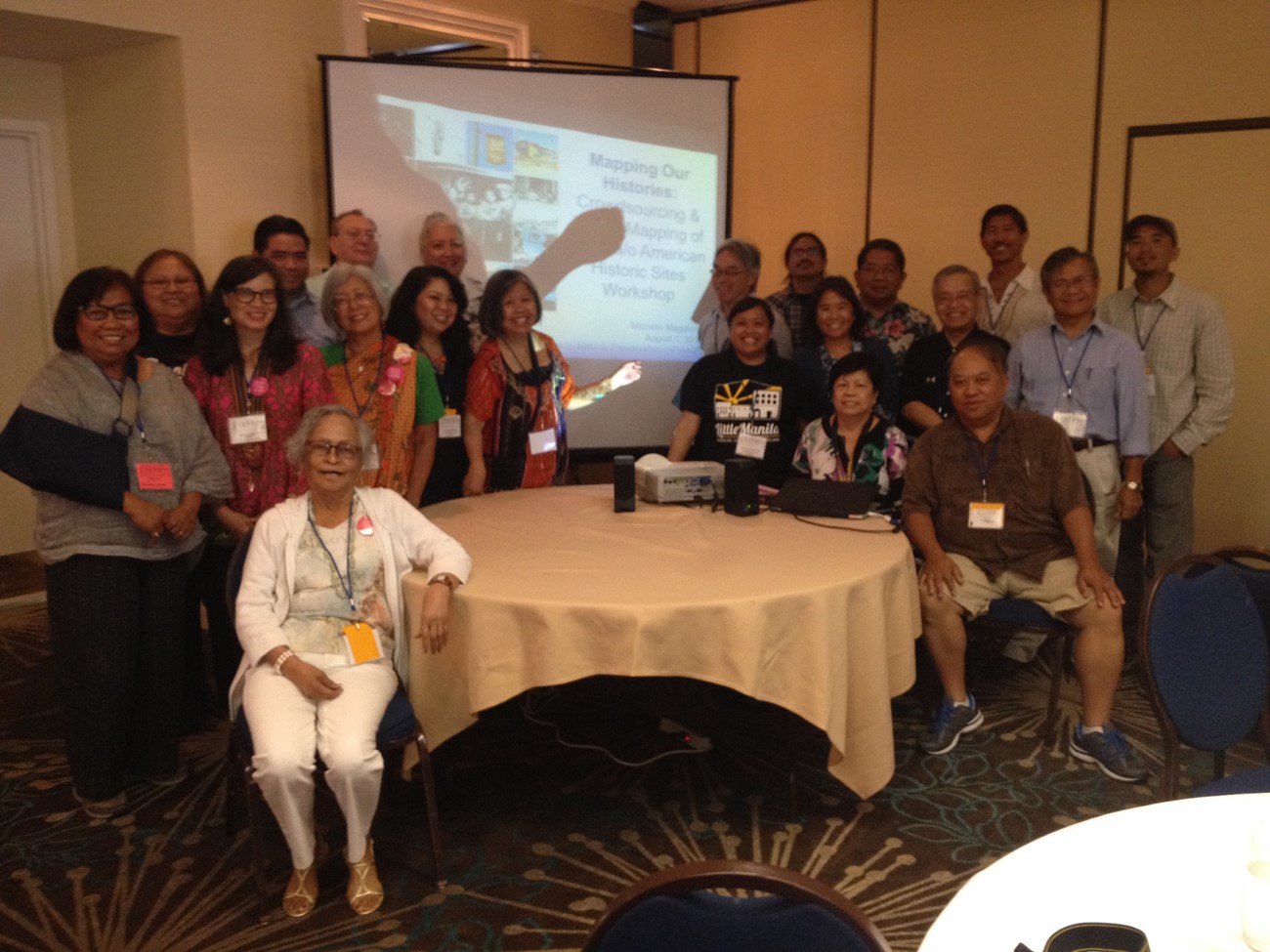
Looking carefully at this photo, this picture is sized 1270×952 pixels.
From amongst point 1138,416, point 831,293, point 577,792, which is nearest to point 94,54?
point 831,293

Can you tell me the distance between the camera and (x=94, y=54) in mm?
4859

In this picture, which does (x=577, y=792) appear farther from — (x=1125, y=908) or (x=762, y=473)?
(x=1125, y=908)

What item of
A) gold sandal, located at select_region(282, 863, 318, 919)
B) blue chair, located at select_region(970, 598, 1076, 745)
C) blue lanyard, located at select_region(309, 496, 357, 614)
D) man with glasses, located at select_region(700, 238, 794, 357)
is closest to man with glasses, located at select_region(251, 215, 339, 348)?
blue lanyard, located at select_region(309, 496, 357, 614)

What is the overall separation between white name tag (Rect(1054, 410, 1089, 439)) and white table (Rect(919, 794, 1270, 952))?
2.57 m

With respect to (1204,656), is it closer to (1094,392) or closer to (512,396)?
(1094,392)

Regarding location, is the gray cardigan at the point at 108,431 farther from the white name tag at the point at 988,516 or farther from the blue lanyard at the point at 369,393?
the white name tag at the point at 988,516

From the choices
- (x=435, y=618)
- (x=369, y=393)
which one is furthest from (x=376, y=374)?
(x=435, y=618)

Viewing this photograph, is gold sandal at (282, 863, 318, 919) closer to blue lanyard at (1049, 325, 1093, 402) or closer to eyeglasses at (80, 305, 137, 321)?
eyeglasses at (80, 305, 137, 321)

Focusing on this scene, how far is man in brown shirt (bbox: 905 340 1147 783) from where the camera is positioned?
10.5 feet

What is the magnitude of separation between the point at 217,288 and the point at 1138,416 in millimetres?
3275

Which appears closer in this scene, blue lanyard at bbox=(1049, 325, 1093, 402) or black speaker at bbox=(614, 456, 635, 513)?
black speaker at bbox=(614, 456, 635, 513)

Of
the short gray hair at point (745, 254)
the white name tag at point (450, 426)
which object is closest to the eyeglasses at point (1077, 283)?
the short gray hair at point (745, 254)

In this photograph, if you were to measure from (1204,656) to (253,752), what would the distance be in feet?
6.95

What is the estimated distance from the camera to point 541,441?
3869 millimetres
